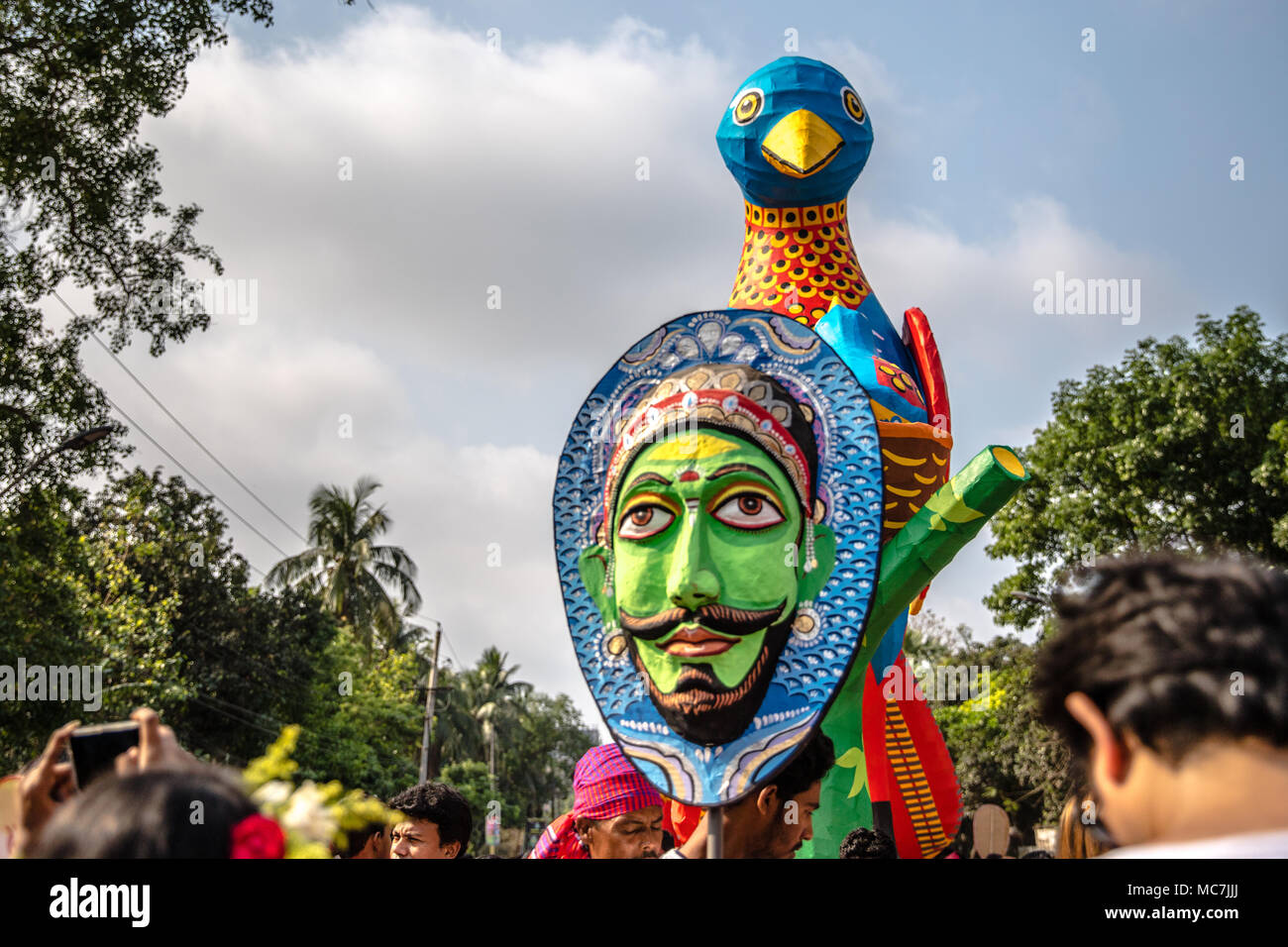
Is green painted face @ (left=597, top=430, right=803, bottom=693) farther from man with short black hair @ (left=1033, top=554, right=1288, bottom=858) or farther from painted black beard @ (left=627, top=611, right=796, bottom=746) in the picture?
man with short black hair @ (left=1033, top=554, right=1288, bottom=858)

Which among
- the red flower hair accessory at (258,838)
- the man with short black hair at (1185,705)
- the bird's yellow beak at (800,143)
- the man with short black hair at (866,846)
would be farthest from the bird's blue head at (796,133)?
the red flower hair accessory at (258,838)

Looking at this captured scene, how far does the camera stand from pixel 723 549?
4.56 meters

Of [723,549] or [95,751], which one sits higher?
[723,549]

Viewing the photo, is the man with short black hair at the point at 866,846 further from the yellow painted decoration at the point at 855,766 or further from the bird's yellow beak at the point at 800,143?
the bird's yellow beak at the point at 800,143

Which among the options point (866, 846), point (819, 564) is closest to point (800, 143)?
point (819, 564)

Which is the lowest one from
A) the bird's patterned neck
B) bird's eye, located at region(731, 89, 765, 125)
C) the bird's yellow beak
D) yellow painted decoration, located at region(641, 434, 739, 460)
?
yellow painted decoration, located at region(641, 434, 739, 460)

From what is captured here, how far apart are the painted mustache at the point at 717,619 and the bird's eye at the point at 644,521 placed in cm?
32

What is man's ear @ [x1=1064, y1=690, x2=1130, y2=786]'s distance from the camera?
1.77 meters

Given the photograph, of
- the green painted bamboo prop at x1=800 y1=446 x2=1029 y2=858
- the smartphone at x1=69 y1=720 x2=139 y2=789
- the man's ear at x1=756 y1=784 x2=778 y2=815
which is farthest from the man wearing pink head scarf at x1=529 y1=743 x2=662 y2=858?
the smartphone at x1=69 y1=720 x2=139 y2=789

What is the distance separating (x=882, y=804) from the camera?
19.5 feet

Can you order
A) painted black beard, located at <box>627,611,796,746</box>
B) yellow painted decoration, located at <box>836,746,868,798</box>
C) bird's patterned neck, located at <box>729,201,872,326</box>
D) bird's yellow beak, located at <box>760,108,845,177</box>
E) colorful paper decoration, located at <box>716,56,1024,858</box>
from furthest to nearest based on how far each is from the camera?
bird's patterned neck, located at <box>729,201,872,326</box> → bird's yellow beak, located at <box>760,108,845,177</box> → colorful paper decoration, located at <box>716,56,1024,858</box> → yellow painted decoration, located at <box>836,746,868,798</box> → painted black beard, located at <box>627,611,796,746</box>

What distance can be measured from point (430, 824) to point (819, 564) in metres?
1.85

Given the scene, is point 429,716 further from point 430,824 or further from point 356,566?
point 430,824
